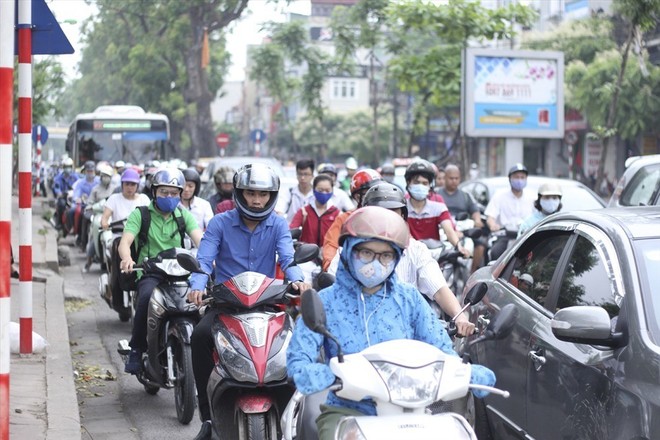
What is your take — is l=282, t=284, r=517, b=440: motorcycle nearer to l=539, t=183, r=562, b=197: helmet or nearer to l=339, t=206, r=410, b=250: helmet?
l=339, t=206, r=410, b=250: helmet

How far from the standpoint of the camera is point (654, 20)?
66.5 feet

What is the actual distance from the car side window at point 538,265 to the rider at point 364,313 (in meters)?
1.34

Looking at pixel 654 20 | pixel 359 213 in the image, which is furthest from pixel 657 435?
pixel 654 20

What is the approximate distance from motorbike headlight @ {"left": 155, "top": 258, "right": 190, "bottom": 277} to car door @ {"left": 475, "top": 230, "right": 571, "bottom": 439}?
7.53ft

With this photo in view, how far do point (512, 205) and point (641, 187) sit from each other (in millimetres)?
2889

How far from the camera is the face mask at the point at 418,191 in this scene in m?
9.70

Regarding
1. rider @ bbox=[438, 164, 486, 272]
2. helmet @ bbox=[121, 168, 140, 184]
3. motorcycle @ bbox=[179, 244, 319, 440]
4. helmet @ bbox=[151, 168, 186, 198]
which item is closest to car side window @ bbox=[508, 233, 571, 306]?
motorcycle @ bbox=[179, 244, 319, 440]

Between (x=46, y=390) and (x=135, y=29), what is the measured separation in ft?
159

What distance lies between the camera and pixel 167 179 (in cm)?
830

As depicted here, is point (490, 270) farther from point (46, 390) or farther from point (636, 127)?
point (636, 127)

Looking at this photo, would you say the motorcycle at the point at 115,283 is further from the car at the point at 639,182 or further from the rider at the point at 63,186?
the rider at the point at 63,186

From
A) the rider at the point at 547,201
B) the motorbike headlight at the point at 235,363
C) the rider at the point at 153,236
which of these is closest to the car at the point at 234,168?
the rider at the point at 547,201

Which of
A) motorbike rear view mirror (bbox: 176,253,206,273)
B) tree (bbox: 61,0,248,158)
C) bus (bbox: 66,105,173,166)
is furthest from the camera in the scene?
tree (bbox: 61,0,248,158)

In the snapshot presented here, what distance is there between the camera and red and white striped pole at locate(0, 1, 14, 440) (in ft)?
17.8
